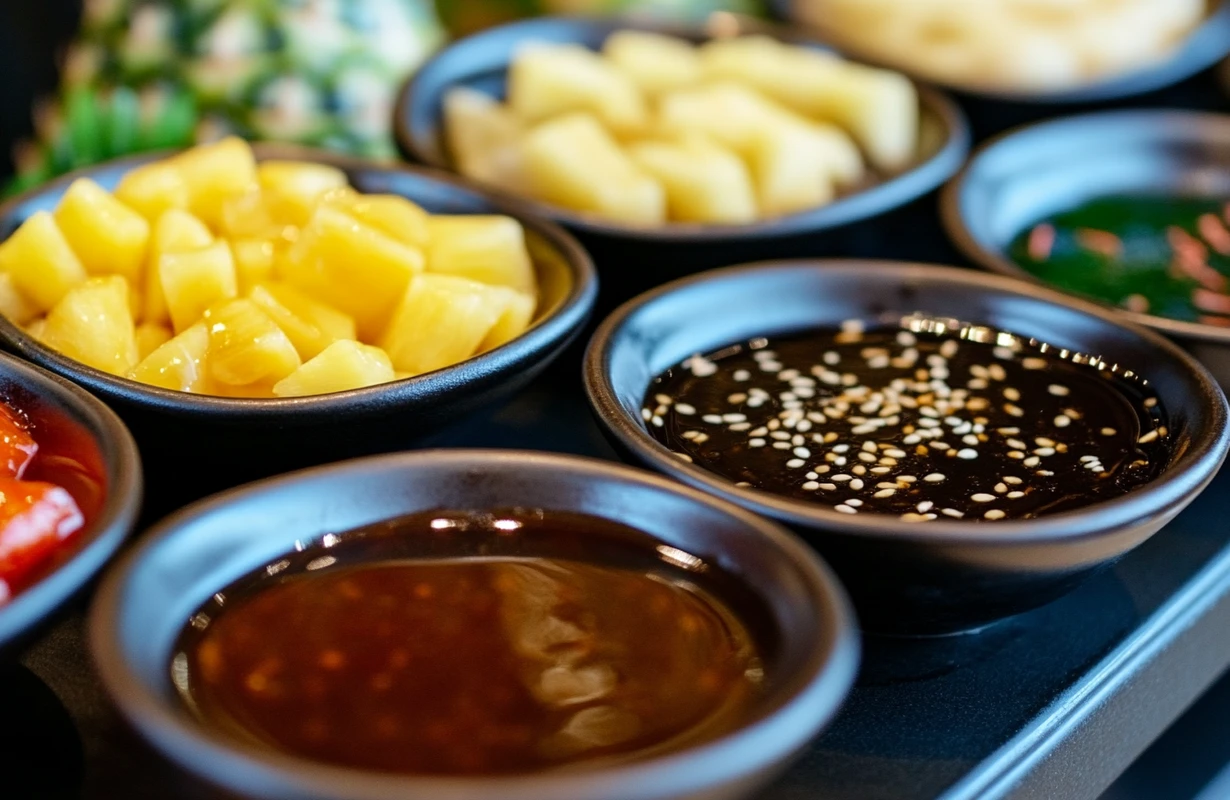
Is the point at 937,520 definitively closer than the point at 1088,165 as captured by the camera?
Yes

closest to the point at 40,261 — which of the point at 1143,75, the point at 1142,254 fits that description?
the point at 1142,254

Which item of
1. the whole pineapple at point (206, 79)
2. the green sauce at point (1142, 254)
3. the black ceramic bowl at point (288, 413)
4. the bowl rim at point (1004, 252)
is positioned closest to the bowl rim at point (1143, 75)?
the bowl rim at point (1004, 252)

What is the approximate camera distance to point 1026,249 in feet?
7.25

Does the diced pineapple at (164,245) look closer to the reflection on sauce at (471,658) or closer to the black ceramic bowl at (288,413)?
the black ceramic bowl at (288,413)

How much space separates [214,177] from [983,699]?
1.16m

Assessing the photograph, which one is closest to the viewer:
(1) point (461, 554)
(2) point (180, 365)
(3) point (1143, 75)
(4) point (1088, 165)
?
(1) point (461, 554)

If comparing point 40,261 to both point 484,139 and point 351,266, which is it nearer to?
point 351,266

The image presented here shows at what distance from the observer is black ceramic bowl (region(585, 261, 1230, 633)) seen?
48.0 inches

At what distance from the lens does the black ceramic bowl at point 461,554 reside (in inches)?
35.1

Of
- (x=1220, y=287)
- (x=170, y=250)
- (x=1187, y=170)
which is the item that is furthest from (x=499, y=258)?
(x=1187, y=170)

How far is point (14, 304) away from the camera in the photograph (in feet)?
5.16

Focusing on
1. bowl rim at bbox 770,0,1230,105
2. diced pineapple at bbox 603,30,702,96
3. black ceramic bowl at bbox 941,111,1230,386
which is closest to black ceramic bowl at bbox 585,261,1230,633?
black ceramic bowl at bbox 941,111,1230,386

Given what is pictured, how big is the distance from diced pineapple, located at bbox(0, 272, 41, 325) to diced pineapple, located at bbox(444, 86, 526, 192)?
0.80m

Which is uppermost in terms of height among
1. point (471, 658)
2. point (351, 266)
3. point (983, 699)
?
point (351, 266)
